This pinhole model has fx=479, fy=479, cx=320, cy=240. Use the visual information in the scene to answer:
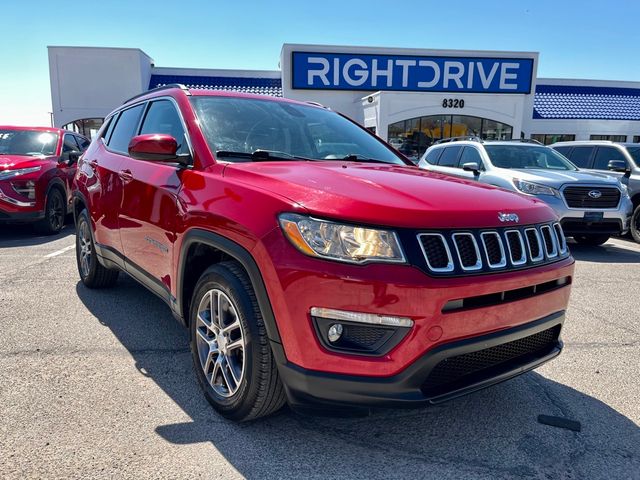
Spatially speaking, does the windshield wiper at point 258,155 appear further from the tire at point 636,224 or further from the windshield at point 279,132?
the tire at point 636,224

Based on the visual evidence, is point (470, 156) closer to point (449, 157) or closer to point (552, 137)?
point (449, 157)

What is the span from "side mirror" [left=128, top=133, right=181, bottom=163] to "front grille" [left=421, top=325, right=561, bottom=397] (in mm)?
1903

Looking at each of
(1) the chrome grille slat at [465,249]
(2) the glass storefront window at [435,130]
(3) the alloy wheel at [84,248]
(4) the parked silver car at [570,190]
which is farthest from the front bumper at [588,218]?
(2) the glass storefront window at [435,130]

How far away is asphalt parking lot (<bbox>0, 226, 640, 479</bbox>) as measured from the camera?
2.23 metres

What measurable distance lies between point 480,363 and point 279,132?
1.99 meters

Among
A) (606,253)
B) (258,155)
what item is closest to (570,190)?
(606,253)

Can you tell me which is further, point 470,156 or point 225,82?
point 225,82

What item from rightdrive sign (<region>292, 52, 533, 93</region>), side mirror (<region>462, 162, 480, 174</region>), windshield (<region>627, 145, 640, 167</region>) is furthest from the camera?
rightdrive sign (<region>292, 52, 533, 93</region>)

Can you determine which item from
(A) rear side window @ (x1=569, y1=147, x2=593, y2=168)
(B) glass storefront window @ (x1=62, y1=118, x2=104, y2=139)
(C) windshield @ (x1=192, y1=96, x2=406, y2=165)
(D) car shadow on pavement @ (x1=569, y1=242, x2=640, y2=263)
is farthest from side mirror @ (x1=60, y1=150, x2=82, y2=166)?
(B) glass storefront window @ (x1=62, y1=118, x2=104, y2=139)

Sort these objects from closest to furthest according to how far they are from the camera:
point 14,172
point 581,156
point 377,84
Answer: point 14,172 < point 581,156 < point 377,84

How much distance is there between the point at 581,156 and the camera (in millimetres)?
10188

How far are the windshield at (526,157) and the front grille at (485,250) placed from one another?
20.4 feet

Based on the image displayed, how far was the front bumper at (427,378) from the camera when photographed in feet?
6.54

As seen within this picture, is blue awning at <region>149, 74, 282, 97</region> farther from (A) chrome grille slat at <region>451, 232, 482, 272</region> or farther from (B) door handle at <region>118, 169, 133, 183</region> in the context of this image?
(A) chrome grille slat at <region>451, 232, 482, 272</region>
